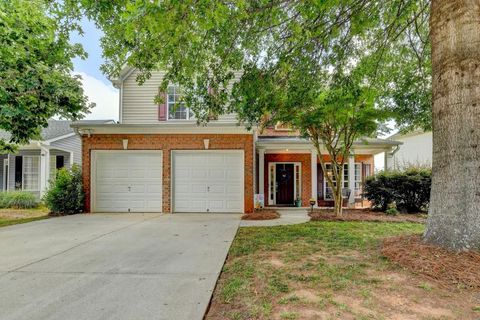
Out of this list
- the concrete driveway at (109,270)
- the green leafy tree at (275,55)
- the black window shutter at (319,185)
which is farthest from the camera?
the black window shutter at (319,185)

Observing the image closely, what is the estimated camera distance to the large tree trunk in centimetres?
426

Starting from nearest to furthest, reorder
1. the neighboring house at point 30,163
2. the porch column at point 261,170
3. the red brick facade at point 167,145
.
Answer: the red brick facade at point 167,145 < the porch column at point 261,170 < the neighboring house at point 30,163

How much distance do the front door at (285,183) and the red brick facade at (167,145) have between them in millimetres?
4047

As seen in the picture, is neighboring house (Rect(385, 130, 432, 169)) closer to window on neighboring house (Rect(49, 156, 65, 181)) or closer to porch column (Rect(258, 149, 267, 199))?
porch column (Rect(258, 149, 267, 199))

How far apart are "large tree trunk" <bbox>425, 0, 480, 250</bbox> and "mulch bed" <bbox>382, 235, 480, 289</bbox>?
7.3 inches

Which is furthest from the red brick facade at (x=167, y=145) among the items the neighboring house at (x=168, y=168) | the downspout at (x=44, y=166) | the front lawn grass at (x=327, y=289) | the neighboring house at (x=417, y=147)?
the neighboring house at (x=417, y=147)

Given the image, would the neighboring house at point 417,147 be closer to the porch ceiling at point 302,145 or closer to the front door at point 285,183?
the porch ceiling at point 302,145

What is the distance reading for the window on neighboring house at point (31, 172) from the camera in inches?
639

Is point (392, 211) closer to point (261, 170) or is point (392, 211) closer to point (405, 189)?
point (405, 189)

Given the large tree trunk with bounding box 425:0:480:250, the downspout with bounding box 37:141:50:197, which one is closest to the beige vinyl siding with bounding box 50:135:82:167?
the downspout with bounding box 37:141:50:197

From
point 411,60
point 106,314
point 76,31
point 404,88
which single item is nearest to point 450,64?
point 404,88

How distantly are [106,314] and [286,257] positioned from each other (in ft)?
9.44

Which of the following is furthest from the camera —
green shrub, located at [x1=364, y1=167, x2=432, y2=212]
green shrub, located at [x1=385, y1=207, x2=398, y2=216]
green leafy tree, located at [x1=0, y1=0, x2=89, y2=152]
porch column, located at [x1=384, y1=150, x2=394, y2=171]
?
porch column, located at [x1=384, y1=150, x2=394, y2=171]

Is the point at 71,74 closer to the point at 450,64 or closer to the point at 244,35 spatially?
the point at 244,35
